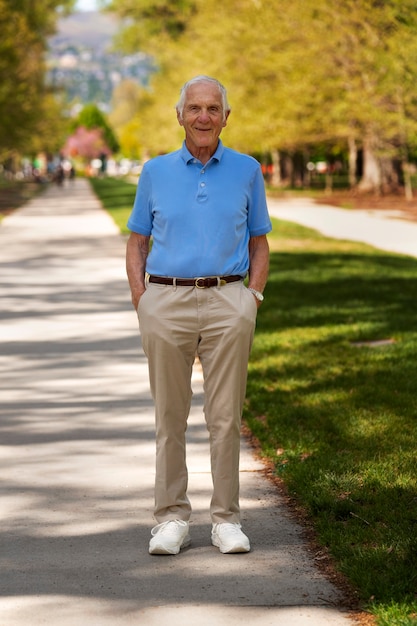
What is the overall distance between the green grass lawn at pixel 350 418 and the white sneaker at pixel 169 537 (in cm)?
58

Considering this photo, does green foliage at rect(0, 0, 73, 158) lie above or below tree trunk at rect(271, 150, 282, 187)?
above

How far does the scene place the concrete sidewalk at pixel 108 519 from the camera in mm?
4348

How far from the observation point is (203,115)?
15.7 ft

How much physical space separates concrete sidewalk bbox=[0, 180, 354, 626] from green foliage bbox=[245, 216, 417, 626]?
0.62ft

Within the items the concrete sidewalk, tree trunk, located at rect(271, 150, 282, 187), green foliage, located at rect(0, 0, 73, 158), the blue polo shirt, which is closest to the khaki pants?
the blue polo shirt

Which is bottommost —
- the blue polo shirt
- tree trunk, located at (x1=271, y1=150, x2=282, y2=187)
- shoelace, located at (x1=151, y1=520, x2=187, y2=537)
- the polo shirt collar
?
tree trunk, located at (x1=271, y1=150, x2=282, y2=187)

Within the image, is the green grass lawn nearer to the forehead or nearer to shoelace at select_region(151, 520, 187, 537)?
shoelace at select_region(151, 520, 187, 537)

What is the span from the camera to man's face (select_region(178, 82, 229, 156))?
15.7ft

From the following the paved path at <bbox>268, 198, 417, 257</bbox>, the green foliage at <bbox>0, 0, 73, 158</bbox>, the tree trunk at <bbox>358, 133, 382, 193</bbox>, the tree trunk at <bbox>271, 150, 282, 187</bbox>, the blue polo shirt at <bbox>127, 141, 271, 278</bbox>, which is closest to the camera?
the blue polo shirt at <bbox>127, 141, 271, 278</bbox>

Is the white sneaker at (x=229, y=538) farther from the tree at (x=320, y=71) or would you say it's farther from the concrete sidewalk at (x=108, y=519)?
the tree at (x=320, y=71)

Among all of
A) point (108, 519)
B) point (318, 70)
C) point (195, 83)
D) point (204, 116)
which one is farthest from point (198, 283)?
point (318, 70)

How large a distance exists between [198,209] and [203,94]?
1.51 feet

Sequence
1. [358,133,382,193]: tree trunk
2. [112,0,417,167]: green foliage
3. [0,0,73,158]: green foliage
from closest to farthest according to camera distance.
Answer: [112,0,417,167]: green foliage, [0,0,73,158]: green foliage, [358,133,382,193]: tree trunk

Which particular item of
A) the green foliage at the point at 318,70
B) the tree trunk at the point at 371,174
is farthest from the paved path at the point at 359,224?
the tree trunk at the point at 371,174
